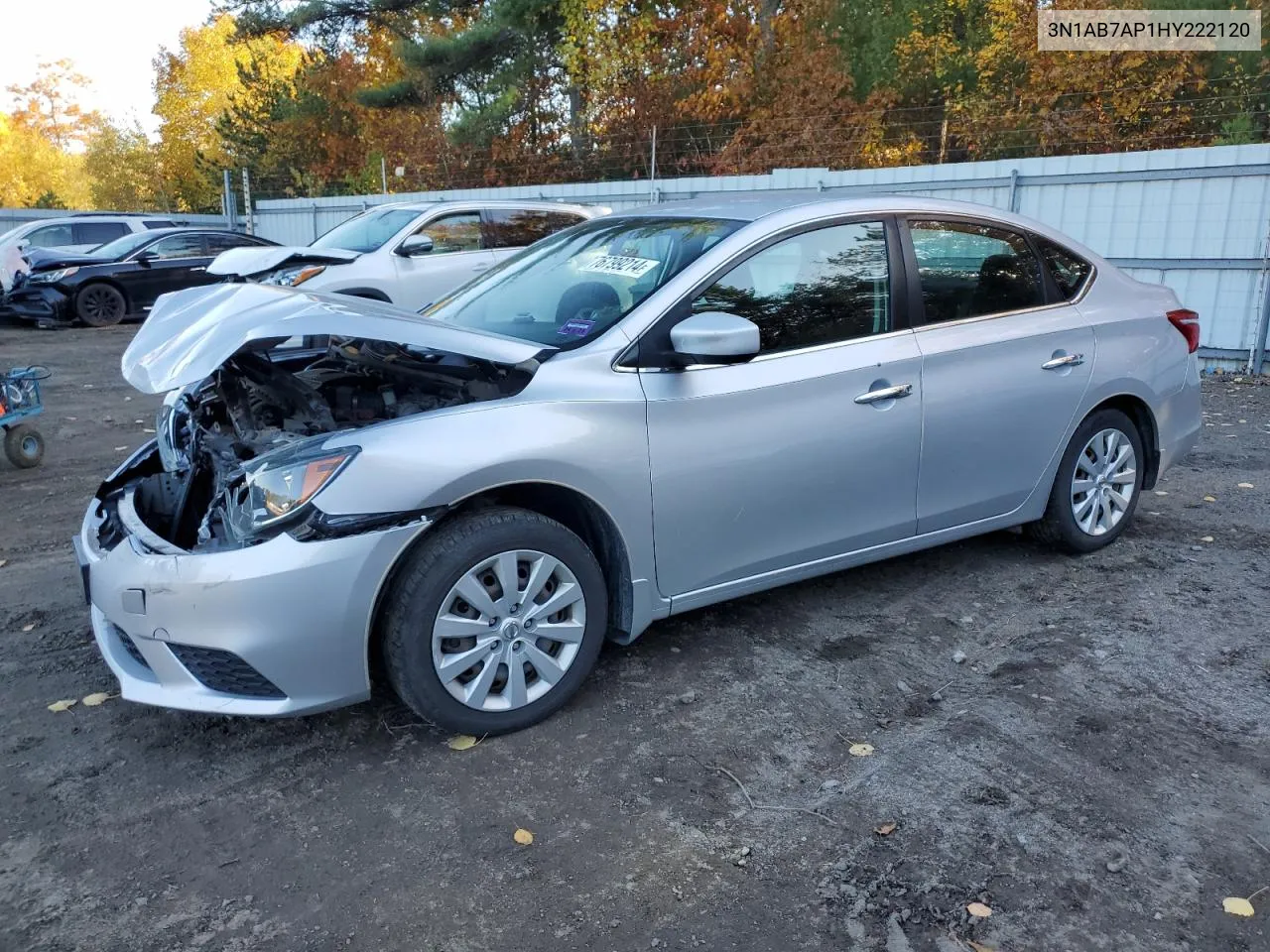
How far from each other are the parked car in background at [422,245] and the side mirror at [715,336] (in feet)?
21.1

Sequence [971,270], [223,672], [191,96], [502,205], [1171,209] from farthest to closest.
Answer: [191,96], [502,205], [1171,209], [971,270], [223,672]

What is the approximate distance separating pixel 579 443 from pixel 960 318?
75.0 inches

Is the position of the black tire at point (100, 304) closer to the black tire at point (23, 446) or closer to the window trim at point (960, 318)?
the black tire at point (23, 446)

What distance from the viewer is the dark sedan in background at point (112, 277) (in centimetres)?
1462

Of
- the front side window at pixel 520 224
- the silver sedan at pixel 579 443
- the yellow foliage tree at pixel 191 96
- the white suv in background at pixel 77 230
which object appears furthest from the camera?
the yellow foliage tree at pixel 191 96

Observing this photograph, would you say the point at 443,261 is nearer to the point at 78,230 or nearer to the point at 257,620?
the point at 257,620

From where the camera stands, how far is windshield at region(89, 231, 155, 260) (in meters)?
15.4

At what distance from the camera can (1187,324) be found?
16.4 feet

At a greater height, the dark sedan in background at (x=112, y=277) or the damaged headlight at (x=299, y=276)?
the damaged headlight at (x=299, y=276)

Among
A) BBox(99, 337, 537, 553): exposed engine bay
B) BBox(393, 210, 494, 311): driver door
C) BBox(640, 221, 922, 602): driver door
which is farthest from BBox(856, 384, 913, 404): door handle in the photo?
BBox(393, 210, 494, 311): driver door

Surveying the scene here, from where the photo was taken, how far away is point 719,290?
3.67 metres

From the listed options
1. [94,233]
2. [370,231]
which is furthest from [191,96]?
[370,231]

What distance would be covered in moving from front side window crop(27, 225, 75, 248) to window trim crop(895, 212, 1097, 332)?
16489 mm

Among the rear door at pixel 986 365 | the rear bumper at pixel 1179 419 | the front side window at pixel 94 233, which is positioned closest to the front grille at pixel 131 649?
the rear door at pixel 986 365
